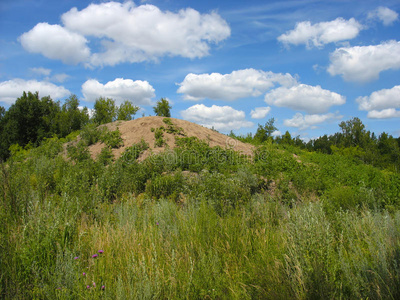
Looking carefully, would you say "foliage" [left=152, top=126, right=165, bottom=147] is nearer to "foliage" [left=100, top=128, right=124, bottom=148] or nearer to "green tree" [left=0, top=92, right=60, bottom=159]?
"foliage" [left=100, top=128, right=124, bottom=148]

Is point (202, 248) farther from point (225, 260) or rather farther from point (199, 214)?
point (199, 214)

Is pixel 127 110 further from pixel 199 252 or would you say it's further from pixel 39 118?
pixel 199 252

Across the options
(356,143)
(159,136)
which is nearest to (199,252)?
(159,136)

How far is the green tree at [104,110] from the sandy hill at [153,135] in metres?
22.1

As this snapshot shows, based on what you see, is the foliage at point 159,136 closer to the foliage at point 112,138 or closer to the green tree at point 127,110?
the foliage at point 112,138

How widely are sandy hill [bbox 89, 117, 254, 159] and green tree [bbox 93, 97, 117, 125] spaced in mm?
22052

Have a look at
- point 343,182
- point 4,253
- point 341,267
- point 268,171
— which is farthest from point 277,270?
point 343,182

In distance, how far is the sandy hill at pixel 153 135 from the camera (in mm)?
11323

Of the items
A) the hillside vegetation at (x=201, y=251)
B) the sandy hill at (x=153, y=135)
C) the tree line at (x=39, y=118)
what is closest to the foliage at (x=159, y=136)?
the sandy hill at (x=153, y=135)

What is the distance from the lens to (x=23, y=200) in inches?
182

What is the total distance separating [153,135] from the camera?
38.7 ft

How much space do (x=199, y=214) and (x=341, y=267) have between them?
214 cm

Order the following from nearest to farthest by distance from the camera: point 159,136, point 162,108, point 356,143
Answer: point 159,136, point 162,108, point 356,143

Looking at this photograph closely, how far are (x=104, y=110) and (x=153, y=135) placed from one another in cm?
2570
